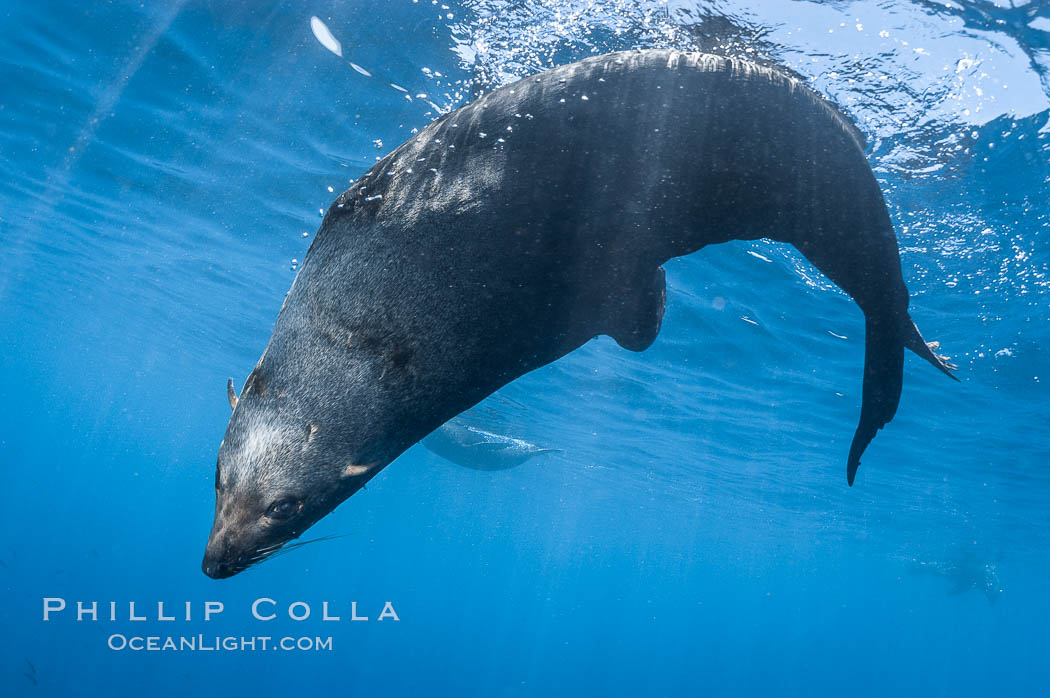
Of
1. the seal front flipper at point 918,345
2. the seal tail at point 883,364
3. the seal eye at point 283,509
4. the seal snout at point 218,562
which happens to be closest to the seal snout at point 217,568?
the seal snout at point 218,562

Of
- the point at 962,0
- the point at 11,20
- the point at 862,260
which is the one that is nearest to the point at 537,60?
the point at 962,0

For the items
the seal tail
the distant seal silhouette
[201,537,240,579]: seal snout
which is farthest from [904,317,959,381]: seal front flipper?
[201,537,240,579]: seal snout

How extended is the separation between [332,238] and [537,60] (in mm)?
6146

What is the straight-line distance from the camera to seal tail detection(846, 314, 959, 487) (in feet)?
8.76

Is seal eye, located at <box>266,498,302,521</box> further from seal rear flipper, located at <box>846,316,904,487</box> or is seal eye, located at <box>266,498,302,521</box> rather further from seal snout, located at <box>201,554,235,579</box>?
seal rear flipper, located at <box>846,316,904,487</box>

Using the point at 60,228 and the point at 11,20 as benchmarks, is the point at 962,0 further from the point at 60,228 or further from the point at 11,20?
the point at 60,228

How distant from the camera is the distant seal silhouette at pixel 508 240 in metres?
1.92

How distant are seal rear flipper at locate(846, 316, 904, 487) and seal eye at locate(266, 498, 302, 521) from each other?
89.1 inches

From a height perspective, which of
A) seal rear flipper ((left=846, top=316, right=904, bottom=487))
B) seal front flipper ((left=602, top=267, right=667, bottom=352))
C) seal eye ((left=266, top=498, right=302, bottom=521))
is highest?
seal front flipper ((left=602, top=267, right=667, bottom=352))

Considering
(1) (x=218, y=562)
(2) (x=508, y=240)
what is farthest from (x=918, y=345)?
(1) (x=218, y=562)

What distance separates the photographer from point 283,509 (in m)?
1.89

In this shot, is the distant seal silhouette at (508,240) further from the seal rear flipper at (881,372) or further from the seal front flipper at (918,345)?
the seal front flipper at (918,345)

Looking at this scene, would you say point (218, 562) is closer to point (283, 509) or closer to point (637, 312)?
point (283, 509)

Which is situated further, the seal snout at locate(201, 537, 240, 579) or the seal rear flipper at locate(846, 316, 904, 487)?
the seal rear flipper at locate(846, 316, 904, 487)
